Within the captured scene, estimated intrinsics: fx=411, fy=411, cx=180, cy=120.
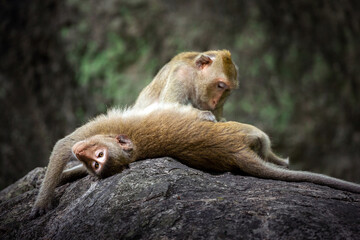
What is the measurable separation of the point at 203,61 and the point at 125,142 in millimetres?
2104

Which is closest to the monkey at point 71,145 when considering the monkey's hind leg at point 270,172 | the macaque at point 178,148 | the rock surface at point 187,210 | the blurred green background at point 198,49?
the macaque at point 178,148

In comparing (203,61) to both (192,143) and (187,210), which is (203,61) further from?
(187,210)

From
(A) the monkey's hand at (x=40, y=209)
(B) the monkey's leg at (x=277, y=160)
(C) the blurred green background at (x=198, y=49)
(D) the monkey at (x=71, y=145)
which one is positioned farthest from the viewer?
(C) the blurred green background at (x=198, y=49)

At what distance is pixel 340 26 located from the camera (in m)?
9.38

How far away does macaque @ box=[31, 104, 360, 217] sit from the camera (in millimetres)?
4074

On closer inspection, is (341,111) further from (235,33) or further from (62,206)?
(62,206)

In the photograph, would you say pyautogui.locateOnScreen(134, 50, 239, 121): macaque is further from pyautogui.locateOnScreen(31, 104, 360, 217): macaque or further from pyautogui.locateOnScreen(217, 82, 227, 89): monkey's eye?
pyautogui.locateOnScreen(31, 104, 360, 217): macaque

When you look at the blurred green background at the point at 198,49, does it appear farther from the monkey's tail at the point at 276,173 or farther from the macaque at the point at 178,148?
the monkey's tail at the point at 276,173

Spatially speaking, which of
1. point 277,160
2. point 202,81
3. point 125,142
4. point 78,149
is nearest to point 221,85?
point 202,81

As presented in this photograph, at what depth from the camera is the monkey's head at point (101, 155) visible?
3914 millimetres

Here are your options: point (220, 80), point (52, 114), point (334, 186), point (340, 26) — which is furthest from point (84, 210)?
point (340, 26)

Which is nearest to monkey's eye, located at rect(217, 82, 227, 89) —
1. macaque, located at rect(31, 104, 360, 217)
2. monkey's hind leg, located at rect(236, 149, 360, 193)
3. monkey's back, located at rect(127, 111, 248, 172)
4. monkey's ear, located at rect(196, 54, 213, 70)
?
monkey's ear, located at rect(196, 54, 213, 70)

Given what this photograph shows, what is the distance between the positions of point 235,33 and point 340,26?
2465mm

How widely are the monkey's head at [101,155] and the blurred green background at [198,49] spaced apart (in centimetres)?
479
